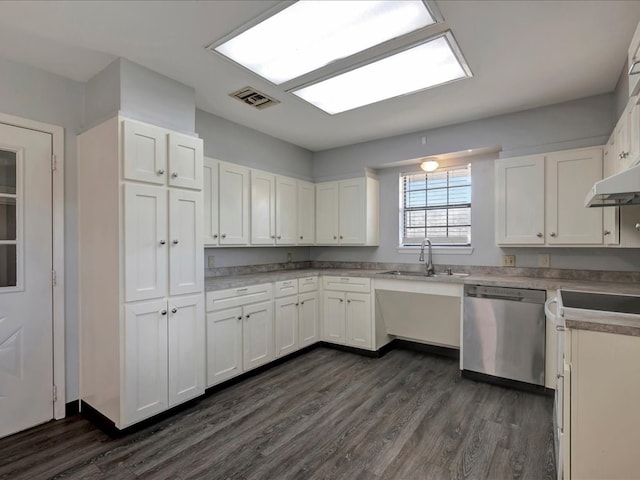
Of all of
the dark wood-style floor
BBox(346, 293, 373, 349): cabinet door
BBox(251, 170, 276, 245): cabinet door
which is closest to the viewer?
the dark wood-style floor

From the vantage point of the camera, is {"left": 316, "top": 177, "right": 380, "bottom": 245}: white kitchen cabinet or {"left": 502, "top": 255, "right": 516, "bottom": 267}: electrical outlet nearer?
{"left": 502, "top": 255, "right": 516, "bottom": 267}: electrical outlet

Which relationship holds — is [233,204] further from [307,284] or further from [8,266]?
[8,266]

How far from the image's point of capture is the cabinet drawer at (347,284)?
376 centimetres

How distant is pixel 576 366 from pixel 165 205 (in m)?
2.59

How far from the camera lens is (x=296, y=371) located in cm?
337

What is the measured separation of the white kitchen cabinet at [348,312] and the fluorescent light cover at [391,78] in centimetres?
190

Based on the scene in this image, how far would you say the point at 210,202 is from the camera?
3.18 metres

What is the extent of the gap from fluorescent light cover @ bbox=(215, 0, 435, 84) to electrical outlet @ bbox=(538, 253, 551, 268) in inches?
95.6

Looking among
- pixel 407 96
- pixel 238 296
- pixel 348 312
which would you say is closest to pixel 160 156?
pixel 238 296

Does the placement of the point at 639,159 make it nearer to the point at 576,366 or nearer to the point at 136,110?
the point at 576,366

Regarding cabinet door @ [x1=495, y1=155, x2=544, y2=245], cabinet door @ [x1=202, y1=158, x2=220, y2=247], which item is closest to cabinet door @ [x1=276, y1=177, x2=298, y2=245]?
cabinet door @ [x1=202, y1=158, x2=220, y2=247]

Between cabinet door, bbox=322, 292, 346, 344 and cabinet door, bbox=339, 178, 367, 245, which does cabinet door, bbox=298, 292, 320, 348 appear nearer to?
cabinet door, bbox=322, 292, 346, 344

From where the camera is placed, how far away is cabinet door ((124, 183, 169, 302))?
2.24 meters

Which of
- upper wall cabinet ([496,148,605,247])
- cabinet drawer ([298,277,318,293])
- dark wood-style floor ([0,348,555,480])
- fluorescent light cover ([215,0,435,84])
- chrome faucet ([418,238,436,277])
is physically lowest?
dark wood-style floor ([0,348,555,480])
